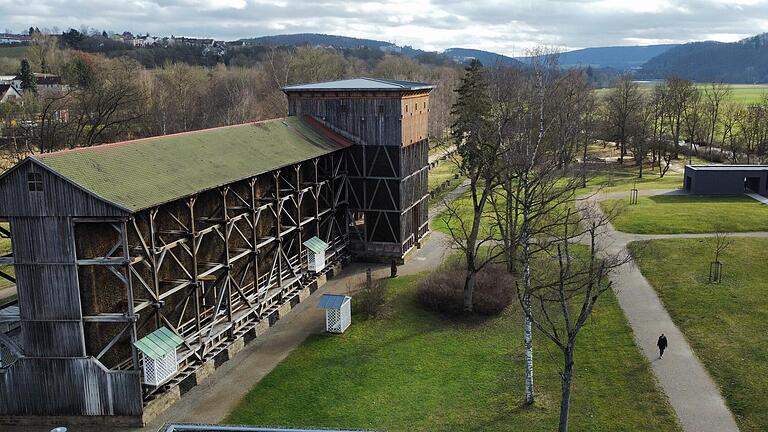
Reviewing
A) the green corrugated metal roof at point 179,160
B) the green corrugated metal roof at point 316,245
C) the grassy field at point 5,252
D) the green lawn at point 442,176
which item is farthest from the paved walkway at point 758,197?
→ the grassy field at point 5,252

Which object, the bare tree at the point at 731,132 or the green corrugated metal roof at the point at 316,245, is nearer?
the green corrugated metal roof at the point at 316,245

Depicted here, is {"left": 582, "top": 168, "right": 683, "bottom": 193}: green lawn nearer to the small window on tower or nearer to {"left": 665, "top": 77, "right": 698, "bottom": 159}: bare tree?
{"left": 665, "top": 77, "right": 698, "bottom": 159}: bare tree

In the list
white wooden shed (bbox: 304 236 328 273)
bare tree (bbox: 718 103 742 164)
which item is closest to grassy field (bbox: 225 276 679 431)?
white wooden shed (bbox: 304 236 328 273)

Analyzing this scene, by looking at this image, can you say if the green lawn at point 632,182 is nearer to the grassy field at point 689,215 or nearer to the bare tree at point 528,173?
the grassy field at point 689,215

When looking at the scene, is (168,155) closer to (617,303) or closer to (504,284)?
(504,284)

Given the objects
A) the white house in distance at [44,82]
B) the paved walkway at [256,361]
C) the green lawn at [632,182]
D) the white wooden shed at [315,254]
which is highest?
the white house in distance at [44,82]

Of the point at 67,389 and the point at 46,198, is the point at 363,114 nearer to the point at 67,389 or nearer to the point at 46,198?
the point at 46,198

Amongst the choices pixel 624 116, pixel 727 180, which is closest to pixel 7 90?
pixel 624 116

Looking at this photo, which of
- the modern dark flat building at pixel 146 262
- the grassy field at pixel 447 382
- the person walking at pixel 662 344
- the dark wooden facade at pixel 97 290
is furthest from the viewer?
the person walking at pixel 662 344
